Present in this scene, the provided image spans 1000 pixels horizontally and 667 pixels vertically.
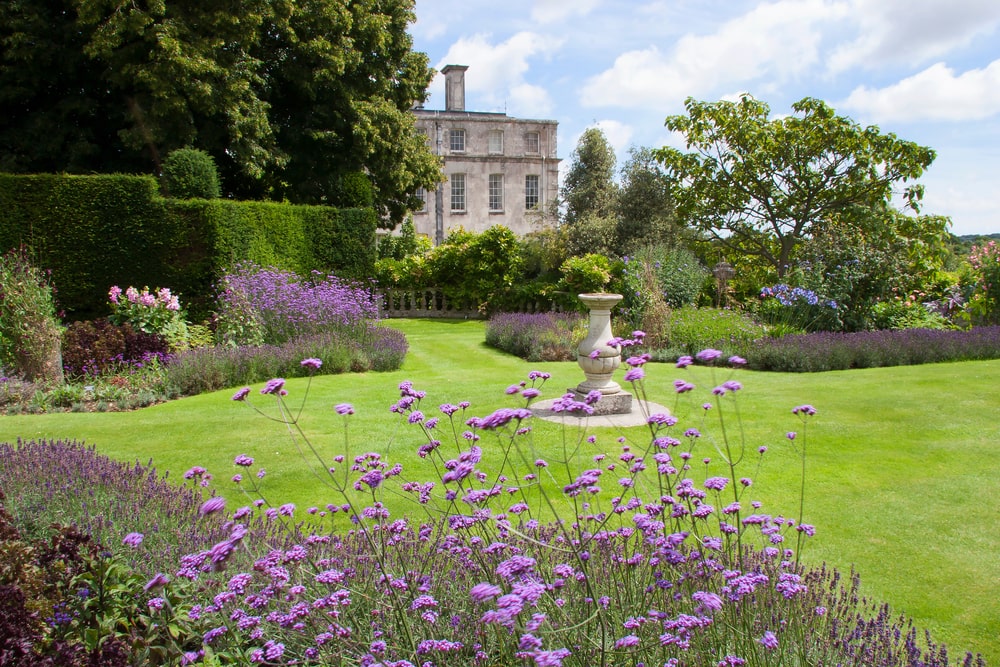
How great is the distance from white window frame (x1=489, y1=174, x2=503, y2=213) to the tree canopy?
61.7 feet

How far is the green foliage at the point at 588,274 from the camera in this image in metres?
17.1

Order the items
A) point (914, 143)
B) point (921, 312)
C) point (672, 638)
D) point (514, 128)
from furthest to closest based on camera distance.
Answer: point (514, 128)
point (914, 143)
point (921, 312)
point (672, 638)

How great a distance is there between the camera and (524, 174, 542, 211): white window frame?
4041 centimetres

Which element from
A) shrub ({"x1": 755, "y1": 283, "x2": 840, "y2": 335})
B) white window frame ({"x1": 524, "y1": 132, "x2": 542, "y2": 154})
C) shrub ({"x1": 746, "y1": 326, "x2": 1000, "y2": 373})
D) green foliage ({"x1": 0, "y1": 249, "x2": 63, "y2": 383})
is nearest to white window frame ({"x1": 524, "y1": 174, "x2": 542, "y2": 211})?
white window frame ({"x1": 524, "y1": 132, "x2": 542, "y2": 154})

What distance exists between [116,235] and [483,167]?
28770mm

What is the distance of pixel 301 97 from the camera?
19312mm

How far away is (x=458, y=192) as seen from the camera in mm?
39281

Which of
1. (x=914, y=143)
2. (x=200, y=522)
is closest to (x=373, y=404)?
(x=200, y=522)

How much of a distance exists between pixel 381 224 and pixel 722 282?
36.0ft

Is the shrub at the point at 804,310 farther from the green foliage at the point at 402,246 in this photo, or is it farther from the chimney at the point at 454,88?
the chimney at the point at 454,88

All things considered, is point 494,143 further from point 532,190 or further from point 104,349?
point 104,349

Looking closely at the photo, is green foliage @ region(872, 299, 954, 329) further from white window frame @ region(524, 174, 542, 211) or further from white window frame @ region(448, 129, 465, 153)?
white window frame @ region(448, 129, 465, 153)

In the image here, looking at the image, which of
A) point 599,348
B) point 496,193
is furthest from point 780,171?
point 496,193

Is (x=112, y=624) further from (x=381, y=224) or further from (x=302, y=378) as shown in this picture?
(x=381, y=224)
